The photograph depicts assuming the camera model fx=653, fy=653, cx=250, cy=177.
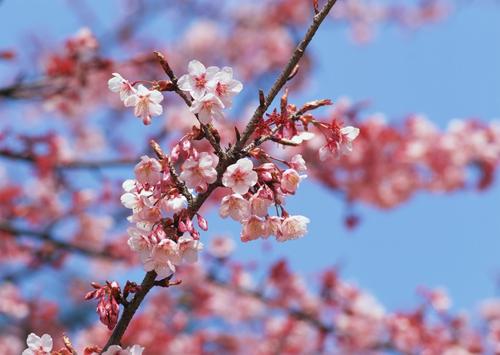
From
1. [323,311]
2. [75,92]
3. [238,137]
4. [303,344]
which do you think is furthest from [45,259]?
[238,137]

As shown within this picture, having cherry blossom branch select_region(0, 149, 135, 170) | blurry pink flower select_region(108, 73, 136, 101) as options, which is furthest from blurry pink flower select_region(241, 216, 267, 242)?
cherry blossom branch select_region(0, 149, 135, 170)

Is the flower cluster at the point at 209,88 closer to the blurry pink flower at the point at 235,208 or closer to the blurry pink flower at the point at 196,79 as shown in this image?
the blurry pink flower at the point at 196,79

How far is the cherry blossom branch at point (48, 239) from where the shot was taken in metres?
6.02

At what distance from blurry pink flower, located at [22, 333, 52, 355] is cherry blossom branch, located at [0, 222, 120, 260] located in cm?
401

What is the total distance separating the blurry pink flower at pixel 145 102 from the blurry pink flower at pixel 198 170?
27 centimetres

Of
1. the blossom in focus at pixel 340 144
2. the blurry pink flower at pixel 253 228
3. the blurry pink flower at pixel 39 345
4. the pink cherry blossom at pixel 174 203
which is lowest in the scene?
the blurry pink flower at pixel 39 345

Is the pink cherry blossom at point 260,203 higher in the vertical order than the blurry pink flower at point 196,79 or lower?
lower

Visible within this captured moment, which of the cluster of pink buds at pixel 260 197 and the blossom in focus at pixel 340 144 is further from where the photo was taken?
the blossom in focus at pixel 340 144

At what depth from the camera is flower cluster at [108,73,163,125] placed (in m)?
2.29

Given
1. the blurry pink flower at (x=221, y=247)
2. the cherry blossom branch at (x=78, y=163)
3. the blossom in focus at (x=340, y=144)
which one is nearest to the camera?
the blossom in focus at (x=340, y=144)

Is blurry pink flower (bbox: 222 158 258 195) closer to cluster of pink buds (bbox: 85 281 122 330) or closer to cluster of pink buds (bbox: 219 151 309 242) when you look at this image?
cluster of pink buds (bbox: 219 151 309 242)

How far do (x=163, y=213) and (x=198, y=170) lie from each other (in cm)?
21

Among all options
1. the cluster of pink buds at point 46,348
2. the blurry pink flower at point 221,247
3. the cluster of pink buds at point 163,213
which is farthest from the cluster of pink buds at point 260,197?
the blurry pink flower at point 221,247

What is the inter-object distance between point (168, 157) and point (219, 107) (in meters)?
0.25
